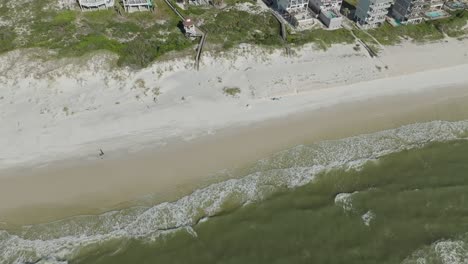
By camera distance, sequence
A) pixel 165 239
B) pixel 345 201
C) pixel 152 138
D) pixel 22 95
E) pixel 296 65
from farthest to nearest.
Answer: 1. pixel 296 65
2. pixel 22 95
3. pixel 152 138
4. pixel 345 201
5. pixel 165 239

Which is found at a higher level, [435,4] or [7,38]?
[435,4]

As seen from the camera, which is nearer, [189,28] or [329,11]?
[189,28]

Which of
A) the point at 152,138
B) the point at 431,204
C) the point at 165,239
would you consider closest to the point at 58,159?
the point at 152,138

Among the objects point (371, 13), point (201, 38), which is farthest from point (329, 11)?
point (201, 38)

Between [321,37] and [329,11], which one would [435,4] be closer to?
[329,11]

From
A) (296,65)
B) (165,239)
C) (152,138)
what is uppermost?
(296,65)

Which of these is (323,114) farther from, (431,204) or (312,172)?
(431,204)

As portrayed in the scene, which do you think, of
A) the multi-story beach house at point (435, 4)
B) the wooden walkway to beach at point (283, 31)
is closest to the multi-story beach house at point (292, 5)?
the wooden walkway to beach at point (283, 31)
